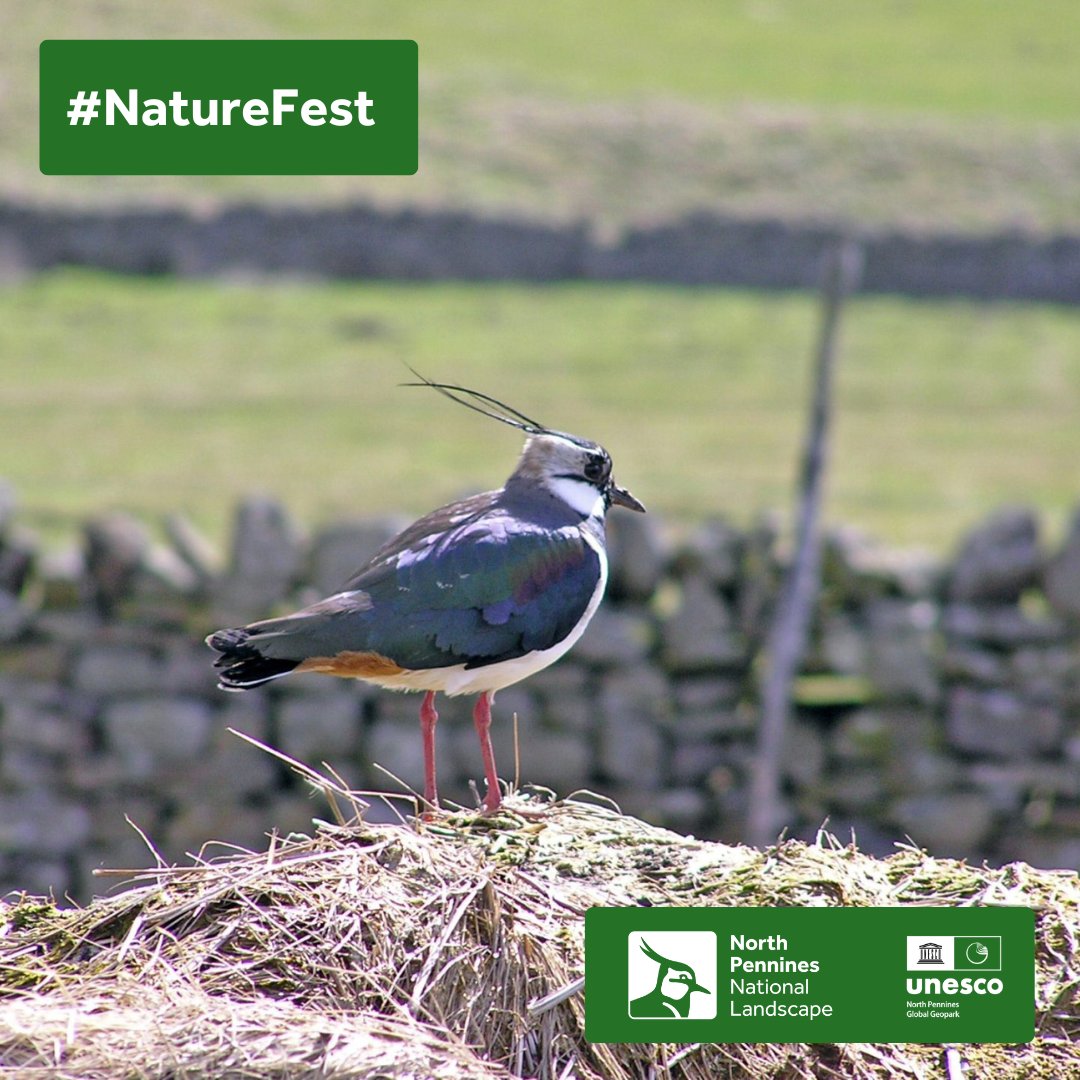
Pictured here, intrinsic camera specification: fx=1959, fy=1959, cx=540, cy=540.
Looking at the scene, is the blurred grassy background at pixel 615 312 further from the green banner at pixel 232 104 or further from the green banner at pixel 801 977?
the green banner at pixel 801 977

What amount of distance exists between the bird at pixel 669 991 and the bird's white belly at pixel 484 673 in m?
1.11

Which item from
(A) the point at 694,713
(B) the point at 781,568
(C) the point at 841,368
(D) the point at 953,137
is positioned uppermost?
(D) the point at 953,137

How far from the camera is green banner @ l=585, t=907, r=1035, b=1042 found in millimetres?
5199

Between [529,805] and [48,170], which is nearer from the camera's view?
[529,805]

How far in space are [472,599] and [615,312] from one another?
2519 cm

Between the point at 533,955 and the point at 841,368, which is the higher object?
the point at 841,368

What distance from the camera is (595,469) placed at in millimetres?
6215

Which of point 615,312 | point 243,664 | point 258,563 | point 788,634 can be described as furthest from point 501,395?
point 243,664

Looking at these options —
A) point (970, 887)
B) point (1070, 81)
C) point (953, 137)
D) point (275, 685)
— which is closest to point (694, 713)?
point (275, 685)

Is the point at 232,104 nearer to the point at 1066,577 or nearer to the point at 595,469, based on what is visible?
the point at 595,469

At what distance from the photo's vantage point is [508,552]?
608 centimetres

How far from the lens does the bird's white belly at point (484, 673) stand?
6051 mm

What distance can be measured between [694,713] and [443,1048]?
27.8ft

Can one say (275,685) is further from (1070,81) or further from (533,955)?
(1070,81)
